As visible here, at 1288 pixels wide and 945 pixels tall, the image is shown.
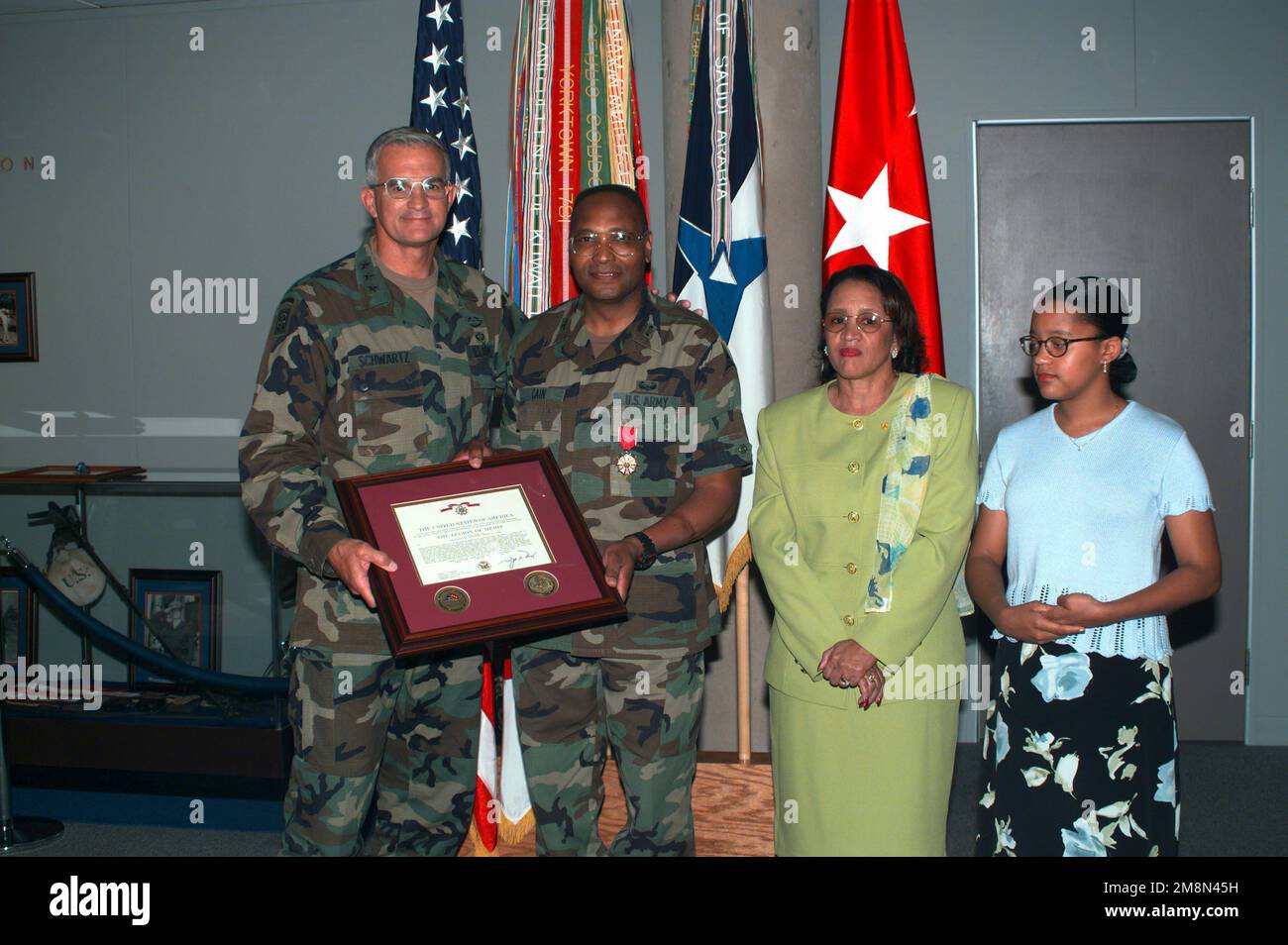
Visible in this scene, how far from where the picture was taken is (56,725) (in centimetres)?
343

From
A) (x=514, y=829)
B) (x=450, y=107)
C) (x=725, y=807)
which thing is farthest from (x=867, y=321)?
(x=450, y=107)

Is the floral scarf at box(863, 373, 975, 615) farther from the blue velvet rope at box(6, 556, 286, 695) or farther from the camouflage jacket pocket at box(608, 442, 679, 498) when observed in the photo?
the blue velvet rope at box(6, 556, 286, 695)

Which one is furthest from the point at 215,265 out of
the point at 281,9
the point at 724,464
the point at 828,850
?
the point at 828,850

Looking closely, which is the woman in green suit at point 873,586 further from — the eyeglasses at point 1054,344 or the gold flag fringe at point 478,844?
the gold flag fringe at point 478,844

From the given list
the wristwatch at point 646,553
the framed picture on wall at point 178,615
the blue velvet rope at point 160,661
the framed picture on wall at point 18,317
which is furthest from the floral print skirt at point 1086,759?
the framed picture on wall at point 18,317

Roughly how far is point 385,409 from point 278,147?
2.83m

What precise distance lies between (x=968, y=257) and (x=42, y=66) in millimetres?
4223

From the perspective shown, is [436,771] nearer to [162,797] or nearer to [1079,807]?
[1079,807]

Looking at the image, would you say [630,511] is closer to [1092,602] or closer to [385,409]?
[385,409]

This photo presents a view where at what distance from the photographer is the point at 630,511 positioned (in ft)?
7.32

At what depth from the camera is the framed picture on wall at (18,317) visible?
15.4 ft

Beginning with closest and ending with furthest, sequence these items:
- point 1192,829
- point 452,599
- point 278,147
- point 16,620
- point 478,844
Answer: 1. point 452,599
2. point 478,844
3. point 1192,829
4. point 16,620
5. point 278,147

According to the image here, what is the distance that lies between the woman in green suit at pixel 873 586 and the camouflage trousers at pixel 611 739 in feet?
0.80

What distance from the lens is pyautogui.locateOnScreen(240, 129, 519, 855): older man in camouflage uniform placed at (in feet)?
6.83
